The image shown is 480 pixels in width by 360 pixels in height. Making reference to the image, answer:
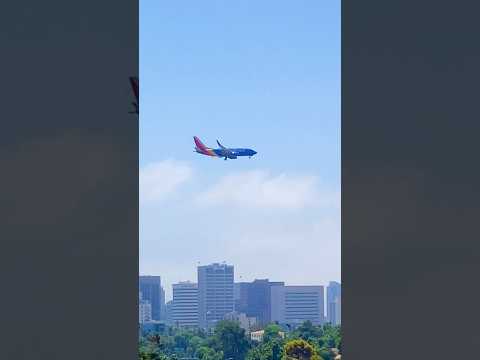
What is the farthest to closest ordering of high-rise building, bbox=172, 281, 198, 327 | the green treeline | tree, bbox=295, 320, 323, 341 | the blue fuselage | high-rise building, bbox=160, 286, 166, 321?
1. the blue fuselage
2. high-rise building, bbox=172, 281, 198, 327
3. high-rise building, bbox=160, 286, 166, 321
4. tree, bbox=295, 320, 323, 341
5. the green treeline

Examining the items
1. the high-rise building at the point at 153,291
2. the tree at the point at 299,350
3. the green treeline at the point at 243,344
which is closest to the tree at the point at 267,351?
the green treeline at the point at 243,344

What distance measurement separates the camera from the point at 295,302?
4652 mm

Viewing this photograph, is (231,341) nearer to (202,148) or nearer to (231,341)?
(231,341)


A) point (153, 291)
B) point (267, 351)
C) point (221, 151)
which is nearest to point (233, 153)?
point (221, 151)

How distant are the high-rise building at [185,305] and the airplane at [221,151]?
0.93 metres

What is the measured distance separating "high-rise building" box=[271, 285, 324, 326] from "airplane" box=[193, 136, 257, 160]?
2.94 ft

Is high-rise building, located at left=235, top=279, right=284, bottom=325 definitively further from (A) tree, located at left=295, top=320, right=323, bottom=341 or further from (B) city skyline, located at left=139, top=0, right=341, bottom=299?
(A) tree, located at left=295, top=320, right=323, bottom=341

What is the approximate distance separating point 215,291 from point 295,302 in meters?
0.60
